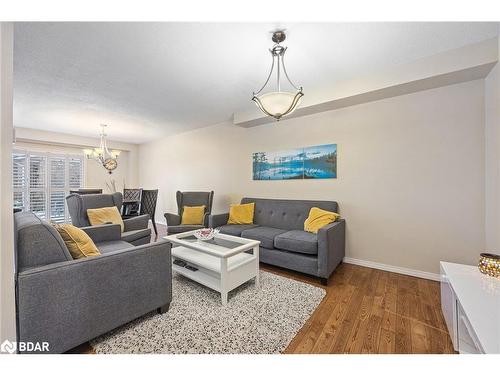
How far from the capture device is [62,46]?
1857mm

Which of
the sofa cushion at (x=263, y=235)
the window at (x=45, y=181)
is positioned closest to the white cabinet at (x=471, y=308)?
the sofa cushion at (x=263, y=235)

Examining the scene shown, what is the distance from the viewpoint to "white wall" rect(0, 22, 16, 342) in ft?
3.05

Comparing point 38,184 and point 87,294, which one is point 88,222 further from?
point 38,184

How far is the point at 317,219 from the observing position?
2.71m

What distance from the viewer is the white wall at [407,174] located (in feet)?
7.07

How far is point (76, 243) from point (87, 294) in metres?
0.39

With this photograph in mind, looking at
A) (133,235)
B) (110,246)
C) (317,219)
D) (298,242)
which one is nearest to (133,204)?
(133,235)

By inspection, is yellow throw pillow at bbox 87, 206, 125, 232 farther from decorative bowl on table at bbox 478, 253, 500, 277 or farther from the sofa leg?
A: decorative bowl on table at bbox 478, 253, 500, 277

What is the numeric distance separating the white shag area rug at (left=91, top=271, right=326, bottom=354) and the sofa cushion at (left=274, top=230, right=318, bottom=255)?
0.40 m

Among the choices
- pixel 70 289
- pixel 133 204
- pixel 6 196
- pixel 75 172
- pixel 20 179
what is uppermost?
pixel 75 172
